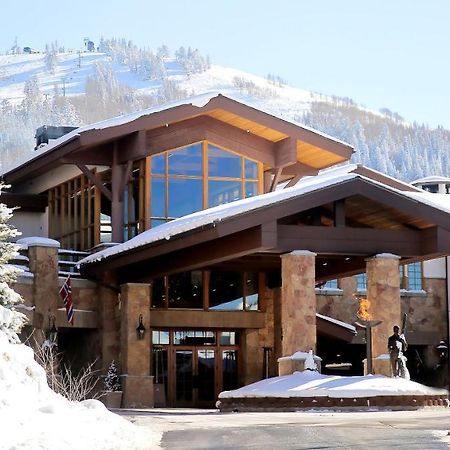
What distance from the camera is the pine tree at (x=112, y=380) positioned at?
30.4m

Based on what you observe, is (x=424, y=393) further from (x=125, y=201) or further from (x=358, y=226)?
(x=125, y=201)

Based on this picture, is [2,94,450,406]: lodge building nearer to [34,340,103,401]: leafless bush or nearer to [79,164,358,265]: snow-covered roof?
[79,164,358,265]: snow-covered roof

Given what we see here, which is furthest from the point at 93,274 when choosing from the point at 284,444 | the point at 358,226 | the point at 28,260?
the point at 284,444

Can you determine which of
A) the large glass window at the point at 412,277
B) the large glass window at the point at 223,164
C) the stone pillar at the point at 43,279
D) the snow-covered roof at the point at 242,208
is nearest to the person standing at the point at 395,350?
the snow-covered roof at the point at 242,208

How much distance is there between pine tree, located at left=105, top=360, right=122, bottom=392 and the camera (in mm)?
30406

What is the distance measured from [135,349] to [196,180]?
6.15m

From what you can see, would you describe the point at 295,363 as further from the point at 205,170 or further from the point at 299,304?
the point at 205,170

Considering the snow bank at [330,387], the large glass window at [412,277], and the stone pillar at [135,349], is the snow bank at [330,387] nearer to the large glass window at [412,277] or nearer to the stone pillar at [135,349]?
the stone pillar at [135,349]

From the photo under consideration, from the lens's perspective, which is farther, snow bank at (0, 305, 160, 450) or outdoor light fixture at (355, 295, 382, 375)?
outdoor light fixture at (355, 295, 382, 375)

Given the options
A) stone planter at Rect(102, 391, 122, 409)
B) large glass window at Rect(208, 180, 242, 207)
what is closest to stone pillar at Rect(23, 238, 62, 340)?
stone planter at Rect(102, 391, 122, 409)

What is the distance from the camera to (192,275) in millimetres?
33125

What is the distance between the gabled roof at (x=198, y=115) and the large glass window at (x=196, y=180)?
42.1 inches

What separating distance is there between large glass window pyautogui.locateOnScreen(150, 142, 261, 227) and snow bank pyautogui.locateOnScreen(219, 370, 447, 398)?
987cm

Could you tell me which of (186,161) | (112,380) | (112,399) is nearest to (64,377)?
(112,399)
